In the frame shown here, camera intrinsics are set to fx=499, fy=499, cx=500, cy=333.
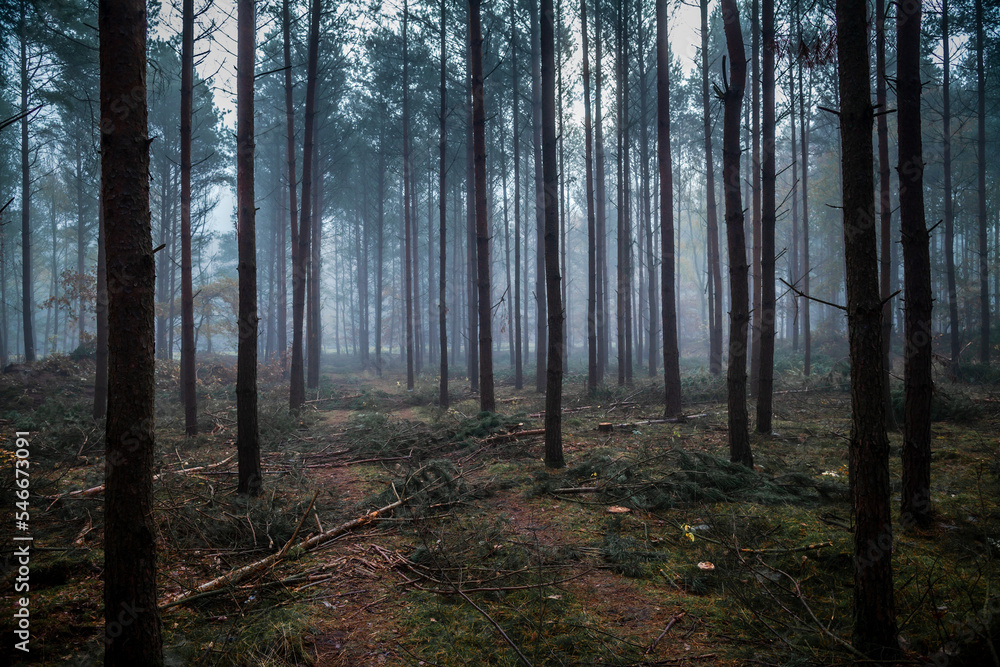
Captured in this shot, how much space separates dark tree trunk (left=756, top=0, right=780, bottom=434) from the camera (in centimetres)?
824

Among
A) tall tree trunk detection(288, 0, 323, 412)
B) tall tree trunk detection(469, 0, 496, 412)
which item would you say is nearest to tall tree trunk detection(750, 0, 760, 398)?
tall tree trunk detection(469, 0, 496, 412)

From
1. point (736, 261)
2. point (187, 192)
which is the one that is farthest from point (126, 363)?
point (187, 192)

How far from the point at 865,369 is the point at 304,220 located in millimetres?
13694

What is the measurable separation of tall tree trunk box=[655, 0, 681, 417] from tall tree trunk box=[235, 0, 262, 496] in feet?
24.6

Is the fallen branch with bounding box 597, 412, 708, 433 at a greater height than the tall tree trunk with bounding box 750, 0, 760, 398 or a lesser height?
lesser

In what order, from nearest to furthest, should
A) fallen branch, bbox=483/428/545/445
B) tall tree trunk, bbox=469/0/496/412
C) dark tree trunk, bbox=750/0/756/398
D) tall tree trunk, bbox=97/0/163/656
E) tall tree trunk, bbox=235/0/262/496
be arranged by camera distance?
tall tree trunk, bbox=97/0/163/656, tall tree trunk, bbox=235/0/262/496, fallen branch, bbox=483/428/545/445, tall tree trunk, bbox=469/0/496/412, dark tree trunk, bbox=750/0/756/398

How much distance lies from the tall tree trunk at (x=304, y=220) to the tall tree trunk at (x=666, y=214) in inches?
335

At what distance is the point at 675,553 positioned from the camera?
15.0 ft

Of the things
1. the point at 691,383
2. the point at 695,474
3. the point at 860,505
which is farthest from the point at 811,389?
the point at 860,505

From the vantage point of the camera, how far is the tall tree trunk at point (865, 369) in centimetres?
296

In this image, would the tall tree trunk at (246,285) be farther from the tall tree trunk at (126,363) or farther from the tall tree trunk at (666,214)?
the tall tree trunk at (666,214)

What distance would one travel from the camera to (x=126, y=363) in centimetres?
270

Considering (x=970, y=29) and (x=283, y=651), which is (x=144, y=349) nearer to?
(x=283, y=651)

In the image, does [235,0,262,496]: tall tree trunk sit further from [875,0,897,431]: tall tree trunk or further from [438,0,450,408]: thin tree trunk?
[875,0,897,431]: tall tree trunk
